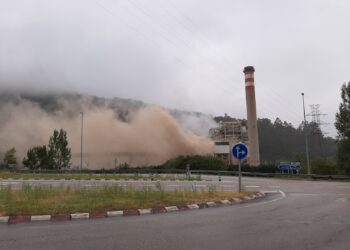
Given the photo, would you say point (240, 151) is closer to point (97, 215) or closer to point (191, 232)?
point (97, 215)

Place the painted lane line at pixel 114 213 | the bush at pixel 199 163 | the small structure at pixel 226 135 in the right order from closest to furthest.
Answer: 1. the painted lane line at pixel 114 213
2. the bush at pixel 199 163
3. the small structure at pixel 226 135

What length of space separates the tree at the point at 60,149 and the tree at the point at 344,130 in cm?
5428

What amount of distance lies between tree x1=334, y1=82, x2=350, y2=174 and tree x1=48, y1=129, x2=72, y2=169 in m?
→ 54.3

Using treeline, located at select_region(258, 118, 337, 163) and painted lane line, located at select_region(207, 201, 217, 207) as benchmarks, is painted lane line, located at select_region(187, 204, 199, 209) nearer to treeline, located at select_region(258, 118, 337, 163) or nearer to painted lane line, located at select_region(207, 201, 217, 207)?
painted lane line, located at select_region(207, 201, 217, 207)

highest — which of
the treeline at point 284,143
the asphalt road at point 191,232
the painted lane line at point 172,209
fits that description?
the treeline at point 284,143

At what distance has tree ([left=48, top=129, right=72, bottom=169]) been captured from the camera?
89562 millimetres

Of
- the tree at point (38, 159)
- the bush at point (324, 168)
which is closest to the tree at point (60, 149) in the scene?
the tree at point (38, 159)

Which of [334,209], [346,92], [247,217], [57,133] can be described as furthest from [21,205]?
[57,133]

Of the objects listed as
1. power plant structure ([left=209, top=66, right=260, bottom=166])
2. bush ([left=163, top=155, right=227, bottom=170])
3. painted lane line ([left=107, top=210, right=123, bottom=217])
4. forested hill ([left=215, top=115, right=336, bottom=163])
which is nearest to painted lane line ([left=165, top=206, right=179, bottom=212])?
painted lane line ([left=107, top=210, right=123, bottom=217])

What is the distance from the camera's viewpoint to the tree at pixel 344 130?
56.7 m

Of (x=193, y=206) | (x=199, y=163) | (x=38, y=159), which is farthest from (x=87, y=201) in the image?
(x=38, y=159)

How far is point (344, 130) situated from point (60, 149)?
56.6 metres

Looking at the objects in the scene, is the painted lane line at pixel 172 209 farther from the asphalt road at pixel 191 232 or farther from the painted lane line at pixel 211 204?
the painted lane line at pixel 211 204

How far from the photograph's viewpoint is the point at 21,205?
14.5m
